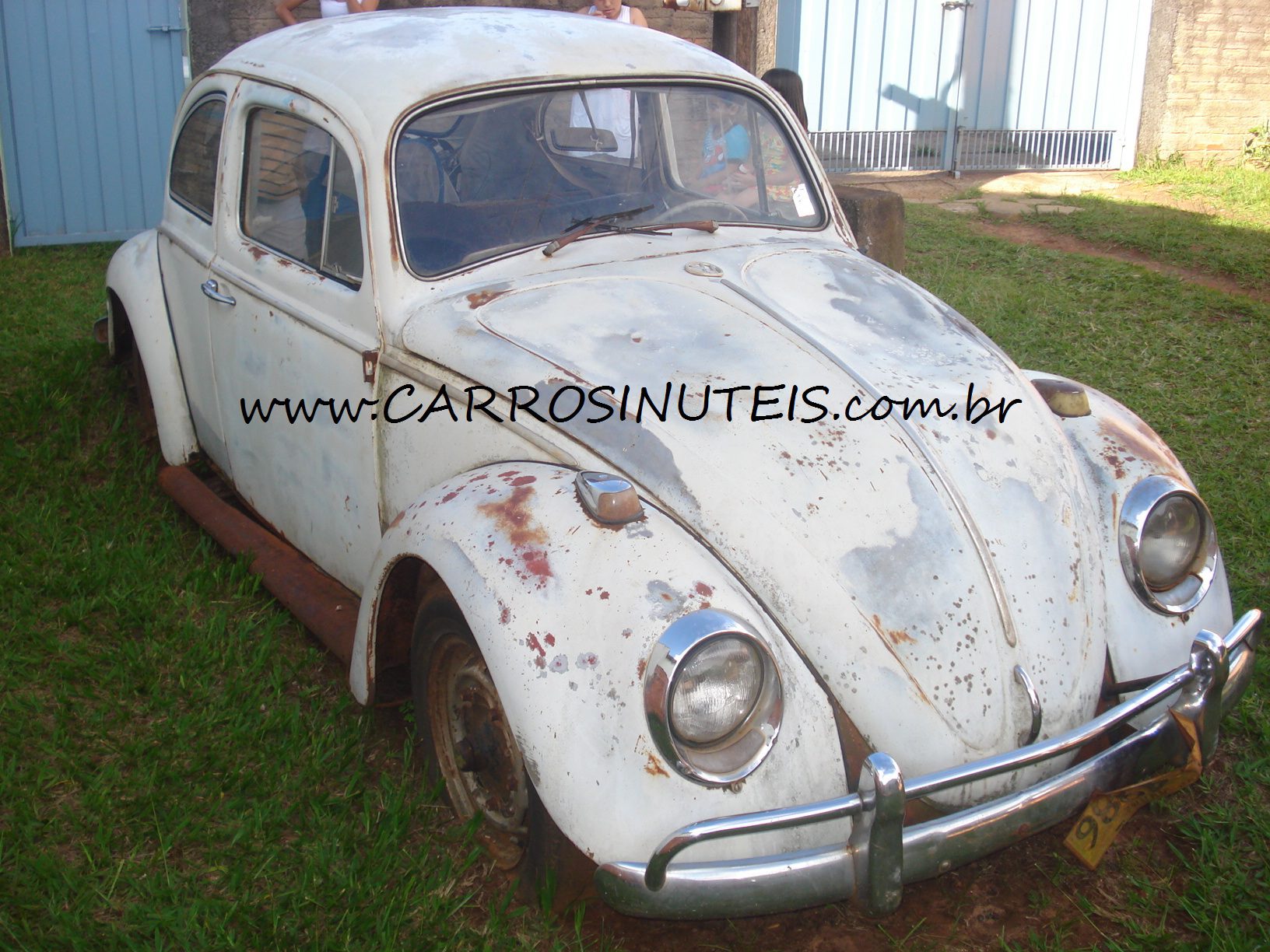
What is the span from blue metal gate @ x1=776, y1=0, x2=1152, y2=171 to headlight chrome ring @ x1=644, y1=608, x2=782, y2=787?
29.3 feet

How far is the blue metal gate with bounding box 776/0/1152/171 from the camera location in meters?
10.0

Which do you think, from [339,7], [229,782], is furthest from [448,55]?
[339,7]

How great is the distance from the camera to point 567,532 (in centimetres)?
214

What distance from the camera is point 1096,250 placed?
299 inches

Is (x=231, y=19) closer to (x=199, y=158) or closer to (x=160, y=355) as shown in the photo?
(x=199, y=158)

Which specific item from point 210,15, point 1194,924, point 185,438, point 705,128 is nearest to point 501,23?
point 705,128

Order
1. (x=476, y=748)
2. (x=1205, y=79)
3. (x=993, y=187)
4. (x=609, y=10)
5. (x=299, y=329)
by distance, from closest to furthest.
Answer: (x=476, y=748) < (x=299, y=329) < (x=609, y=10) < (x=993, y=187) < (x=1205, y=79)

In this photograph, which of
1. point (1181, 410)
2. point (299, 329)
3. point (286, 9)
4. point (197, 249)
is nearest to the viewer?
point (299, 329)

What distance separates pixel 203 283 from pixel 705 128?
5.10 feet

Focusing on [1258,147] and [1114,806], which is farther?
[1258,147]

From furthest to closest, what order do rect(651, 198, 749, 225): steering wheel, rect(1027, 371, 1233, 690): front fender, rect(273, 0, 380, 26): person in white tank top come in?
rect(273, 0, 380, 26): person in white tank top
rect(651, 198, 749, 225): steering wheel
rect(1027, 371, 1233, 690): front fender

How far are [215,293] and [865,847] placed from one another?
2483 mm

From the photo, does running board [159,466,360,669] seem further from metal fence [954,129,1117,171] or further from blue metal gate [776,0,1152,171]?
metal fence [954,129,1117,171]

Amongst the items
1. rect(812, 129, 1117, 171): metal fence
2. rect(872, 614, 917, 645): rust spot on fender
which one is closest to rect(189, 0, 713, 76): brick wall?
rect(812, 129, 1117, 171): metal fence
